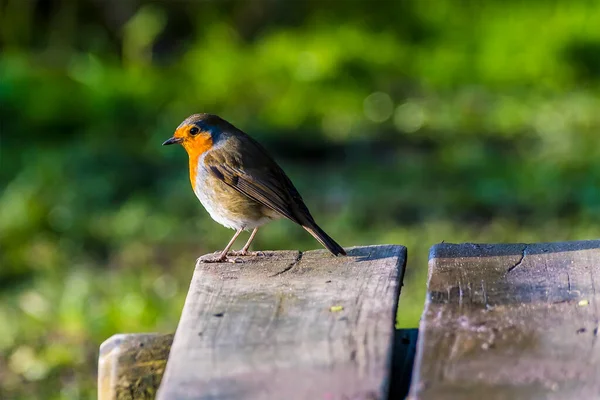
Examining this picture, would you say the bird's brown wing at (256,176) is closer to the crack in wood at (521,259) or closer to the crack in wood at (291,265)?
the crack in wood at (291,265)

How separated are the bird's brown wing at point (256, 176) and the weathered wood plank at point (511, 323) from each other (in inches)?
37.1

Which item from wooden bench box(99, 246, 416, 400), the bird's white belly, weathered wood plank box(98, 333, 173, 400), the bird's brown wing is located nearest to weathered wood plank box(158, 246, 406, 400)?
wooden bench box(99, 246, 416, 400)

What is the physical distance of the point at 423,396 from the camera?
1629mm

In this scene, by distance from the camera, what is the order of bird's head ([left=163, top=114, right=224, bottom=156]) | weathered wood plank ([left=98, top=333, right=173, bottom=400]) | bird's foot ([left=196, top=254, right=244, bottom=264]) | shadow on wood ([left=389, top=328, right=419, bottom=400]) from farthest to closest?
bird's head ([left=163, top=114, right=224, bottom=156]) < bird's foot ([left=196, top=254, right=244, bottom=264]) < weathered wood plank ([left=98, top=333, right=173, bottom=400]) < shadow on wood ([left=389, top=328, right=419, bottom=400])

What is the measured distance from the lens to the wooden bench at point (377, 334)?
1686 millimetres

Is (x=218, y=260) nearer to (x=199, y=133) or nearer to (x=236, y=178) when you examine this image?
(x=236, y=178)

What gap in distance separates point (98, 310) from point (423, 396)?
3.47 meters

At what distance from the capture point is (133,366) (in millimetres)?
2146

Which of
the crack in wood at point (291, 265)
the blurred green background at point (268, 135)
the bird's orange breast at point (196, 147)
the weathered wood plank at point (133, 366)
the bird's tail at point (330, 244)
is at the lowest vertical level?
the weathered wood plank at point (133, 366)

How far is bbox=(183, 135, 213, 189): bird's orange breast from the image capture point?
11.7 ft

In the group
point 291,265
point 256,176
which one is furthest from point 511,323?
point 256,176

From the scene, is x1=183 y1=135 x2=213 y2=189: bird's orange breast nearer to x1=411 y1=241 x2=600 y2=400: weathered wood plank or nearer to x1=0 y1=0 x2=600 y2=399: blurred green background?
x1=0 y1=0 x2=600 y2=399: blurred green background

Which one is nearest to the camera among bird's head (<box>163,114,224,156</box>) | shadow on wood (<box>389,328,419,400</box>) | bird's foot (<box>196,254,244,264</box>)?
shadow on wood (<box>389,328,419,400</box>)

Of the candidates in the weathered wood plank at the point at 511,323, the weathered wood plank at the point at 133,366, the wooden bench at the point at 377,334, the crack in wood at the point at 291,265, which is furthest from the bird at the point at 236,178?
the weathered wood plank at the point at 133,366
